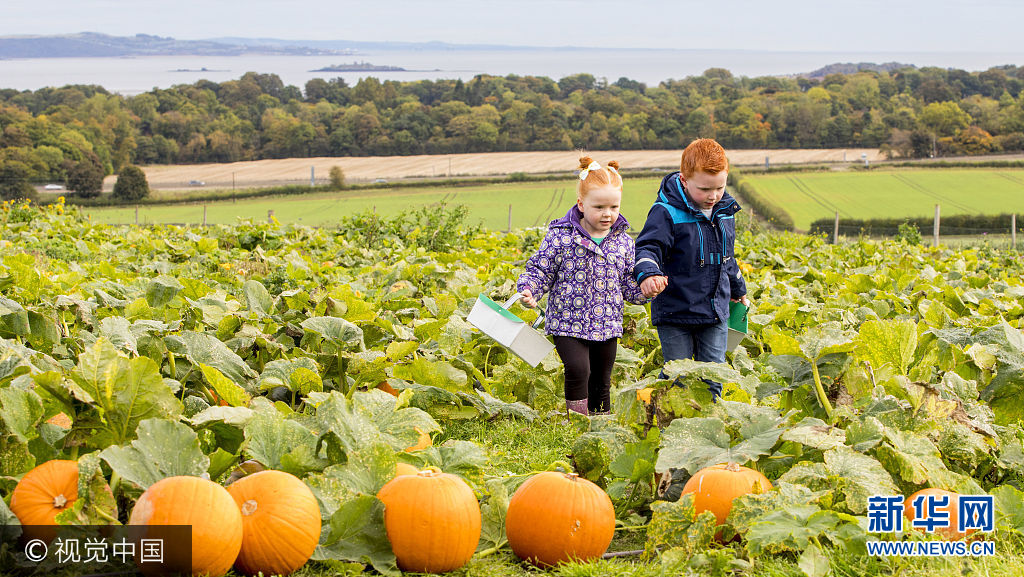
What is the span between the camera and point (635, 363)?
5.54 meters

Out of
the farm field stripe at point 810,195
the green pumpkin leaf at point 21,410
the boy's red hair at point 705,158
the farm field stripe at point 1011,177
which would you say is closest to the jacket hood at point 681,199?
the boy's red hair at point 705,158

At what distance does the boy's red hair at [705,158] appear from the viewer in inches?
181

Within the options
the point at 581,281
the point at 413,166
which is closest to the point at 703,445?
the point at 581,281

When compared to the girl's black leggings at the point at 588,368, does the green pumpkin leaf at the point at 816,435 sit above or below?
above

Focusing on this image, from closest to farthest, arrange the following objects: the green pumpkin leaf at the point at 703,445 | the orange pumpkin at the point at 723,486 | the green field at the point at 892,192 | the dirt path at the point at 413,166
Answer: the orange pumpkin at the point at 723,486 < the green pumpkin leaf at the point at 703,445 < the green field at the point at 892,192 < the dirt path at the point at 413,166

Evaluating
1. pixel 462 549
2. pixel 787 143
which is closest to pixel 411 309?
pixel 462 549

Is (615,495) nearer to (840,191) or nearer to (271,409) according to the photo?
(271,409)

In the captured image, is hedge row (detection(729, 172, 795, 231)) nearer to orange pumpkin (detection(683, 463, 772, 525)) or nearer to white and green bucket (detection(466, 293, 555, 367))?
white and green bucket (detection(466, 293, 555, 367))

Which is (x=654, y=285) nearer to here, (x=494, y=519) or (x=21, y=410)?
(x=494, y=519)

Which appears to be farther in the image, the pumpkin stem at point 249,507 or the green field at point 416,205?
the green field at point 416,205

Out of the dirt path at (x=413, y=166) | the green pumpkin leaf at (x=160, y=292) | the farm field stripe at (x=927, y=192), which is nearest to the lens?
the green pumpkin leaf at (x=160, y=292)

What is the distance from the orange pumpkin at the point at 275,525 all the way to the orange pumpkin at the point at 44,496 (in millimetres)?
460

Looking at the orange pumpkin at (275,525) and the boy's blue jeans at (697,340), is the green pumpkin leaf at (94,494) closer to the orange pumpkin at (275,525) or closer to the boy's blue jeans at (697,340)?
the orange pumpkin at (275,525)

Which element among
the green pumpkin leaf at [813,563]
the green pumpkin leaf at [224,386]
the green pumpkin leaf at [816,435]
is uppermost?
the green pumpkin leaf at [224,386]
